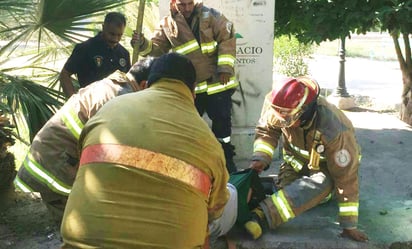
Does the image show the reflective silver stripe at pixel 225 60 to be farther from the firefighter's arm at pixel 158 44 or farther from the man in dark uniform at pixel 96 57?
the man in dark uniform at pixel 96 57

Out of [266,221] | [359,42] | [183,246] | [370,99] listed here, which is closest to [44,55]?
[266,221]

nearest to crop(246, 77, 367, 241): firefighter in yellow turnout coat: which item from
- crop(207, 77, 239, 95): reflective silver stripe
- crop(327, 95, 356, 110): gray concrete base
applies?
crop(207, 77, 239, 95): reflective silver stripe

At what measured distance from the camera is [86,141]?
2.15 metres

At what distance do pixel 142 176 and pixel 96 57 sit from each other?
2.49 m

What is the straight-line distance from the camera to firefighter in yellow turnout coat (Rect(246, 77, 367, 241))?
333cm

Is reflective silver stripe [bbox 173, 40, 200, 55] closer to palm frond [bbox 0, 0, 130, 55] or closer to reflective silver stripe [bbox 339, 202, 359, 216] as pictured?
palm frond [bbox 0, 0, 130, 55]

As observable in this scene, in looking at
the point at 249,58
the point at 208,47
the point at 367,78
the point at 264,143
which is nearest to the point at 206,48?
the point at 208,47

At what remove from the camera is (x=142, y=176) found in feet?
6.60

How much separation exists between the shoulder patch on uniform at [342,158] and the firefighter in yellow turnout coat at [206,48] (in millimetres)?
1404

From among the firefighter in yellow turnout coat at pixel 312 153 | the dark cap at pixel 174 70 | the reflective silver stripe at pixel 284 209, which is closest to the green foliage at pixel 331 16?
the firefighter in yellow turnout coat at pixel 312 153

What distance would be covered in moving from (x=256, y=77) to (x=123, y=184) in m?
3.50

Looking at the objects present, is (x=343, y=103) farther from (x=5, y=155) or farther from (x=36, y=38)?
(x=5, y=155)

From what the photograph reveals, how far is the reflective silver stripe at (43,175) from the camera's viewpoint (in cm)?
286

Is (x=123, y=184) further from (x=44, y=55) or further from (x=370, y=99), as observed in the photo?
(x=370, y=99)
